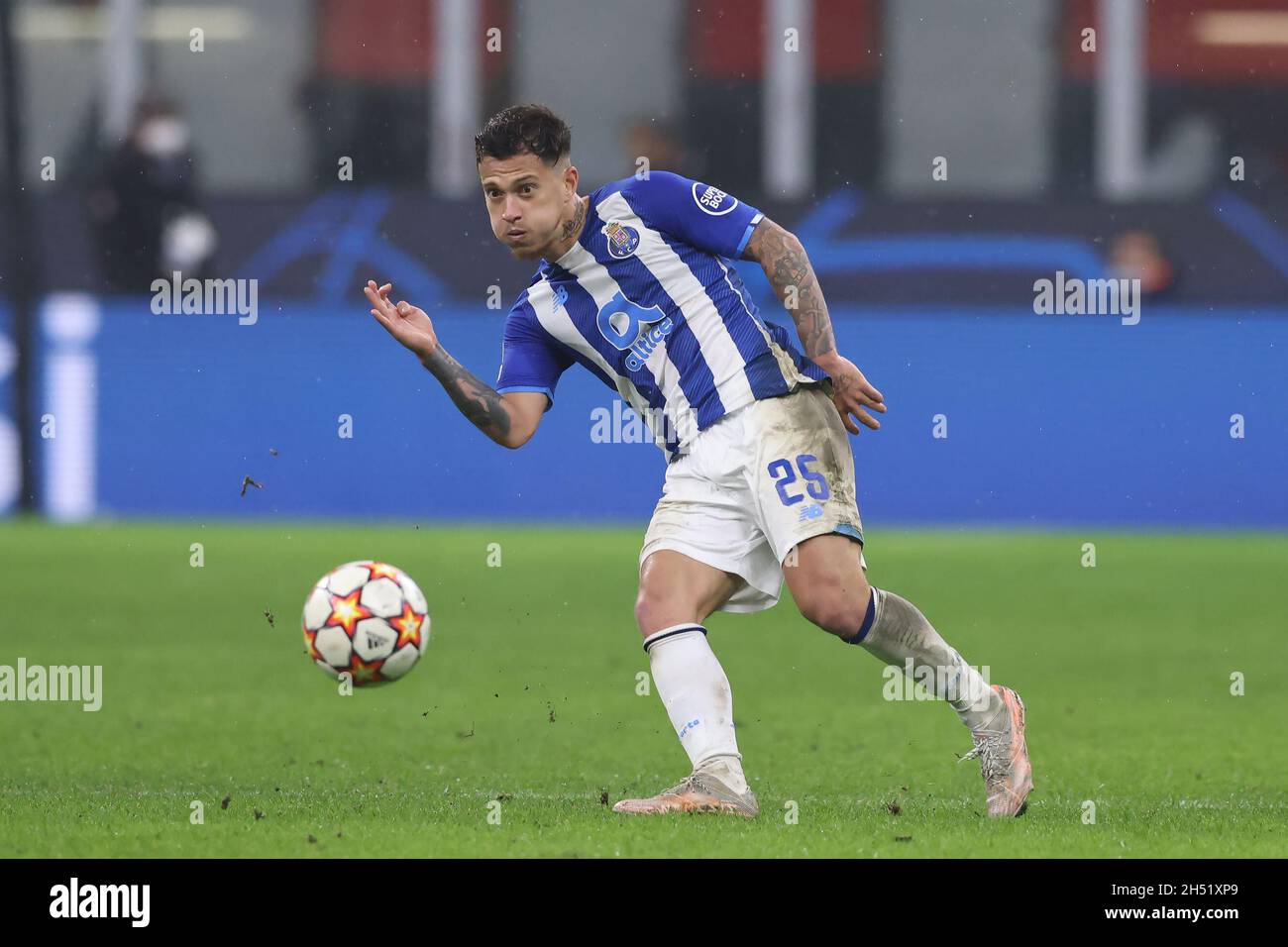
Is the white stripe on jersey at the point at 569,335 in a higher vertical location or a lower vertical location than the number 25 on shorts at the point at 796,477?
higher

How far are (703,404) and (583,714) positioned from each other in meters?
2.59

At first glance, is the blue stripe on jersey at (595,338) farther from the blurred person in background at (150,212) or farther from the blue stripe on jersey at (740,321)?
the blurred person in background at (150,212)

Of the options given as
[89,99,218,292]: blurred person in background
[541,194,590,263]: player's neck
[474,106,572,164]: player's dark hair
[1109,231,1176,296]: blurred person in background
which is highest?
[89,99,218,292]: blurred person in background

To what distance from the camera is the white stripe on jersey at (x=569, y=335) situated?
638 centimetres

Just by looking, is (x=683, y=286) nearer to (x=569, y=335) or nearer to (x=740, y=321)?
(x=740, y=321)

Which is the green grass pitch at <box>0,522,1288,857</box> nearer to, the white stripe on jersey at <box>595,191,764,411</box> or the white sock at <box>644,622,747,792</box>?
the white sock at <box>644,622,747,792</box>

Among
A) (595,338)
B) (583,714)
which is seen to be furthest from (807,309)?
(583,714)

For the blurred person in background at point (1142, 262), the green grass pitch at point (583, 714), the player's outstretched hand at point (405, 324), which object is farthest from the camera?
the blurred person in background at point (1142, 262)

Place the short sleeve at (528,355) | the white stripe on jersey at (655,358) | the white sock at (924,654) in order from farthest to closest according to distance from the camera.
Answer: the short sleeve at (528,355)
the white stripe on jersey at (655,358)
the white sock at (924,654)

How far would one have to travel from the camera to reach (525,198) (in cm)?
611

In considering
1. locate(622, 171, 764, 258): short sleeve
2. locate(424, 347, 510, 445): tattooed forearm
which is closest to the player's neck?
locate(622, 171, 764, 258): short sleeve

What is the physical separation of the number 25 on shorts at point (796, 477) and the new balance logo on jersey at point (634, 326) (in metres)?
0.55

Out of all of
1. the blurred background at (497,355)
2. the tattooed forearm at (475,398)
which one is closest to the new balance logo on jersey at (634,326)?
the tattooed forearm at (475,398)

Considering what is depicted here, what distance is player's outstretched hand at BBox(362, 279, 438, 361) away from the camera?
5.90 m
